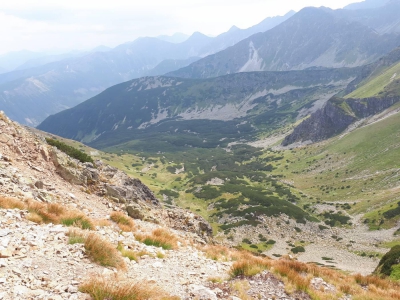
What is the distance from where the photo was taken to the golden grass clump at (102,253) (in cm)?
957

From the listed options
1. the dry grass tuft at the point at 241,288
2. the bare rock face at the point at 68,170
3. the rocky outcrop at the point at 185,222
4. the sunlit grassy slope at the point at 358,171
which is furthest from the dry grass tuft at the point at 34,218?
the sunlit grassy slope at the point at 358,171

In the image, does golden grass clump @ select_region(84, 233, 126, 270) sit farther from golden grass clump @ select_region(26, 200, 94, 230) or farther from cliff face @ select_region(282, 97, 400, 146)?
cliff face @ select_region(282, 97, 400, 146)

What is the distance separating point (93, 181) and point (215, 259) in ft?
55.4

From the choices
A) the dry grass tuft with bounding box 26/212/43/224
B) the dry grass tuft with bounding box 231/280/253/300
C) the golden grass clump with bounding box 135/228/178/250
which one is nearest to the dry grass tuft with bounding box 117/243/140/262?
the golden grass clump with bounding box 135/228/178/250

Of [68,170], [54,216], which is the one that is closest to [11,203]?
[54,216]

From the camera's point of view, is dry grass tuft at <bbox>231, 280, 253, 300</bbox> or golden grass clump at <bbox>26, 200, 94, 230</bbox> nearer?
dry grass tuft at <bbox>231, 280, 253, 300</bbox>

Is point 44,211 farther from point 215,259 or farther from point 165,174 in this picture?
point 165,174

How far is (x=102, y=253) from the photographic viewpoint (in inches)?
385

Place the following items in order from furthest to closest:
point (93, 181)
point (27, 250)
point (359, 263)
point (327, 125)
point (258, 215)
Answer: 1. point (327, 125)
2. point (258, 215)
3. point (359, 263)
4. point (93, 181)
5. point (27, 250)

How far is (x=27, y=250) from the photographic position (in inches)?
354

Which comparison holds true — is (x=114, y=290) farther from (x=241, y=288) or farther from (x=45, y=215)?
(x=45, y=215)

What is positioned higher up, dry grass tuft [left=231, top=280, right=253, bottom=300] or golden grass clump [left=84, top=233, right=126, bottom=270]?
golden grass clump [left=84, top=233, right=126, bottom=270]

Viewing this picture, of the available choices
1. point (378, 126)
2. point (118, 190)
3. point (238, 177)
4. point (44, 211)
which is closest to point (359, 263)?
point (118, 190)

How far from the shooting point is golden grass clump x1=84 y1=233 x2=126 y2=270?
957 centimetres
